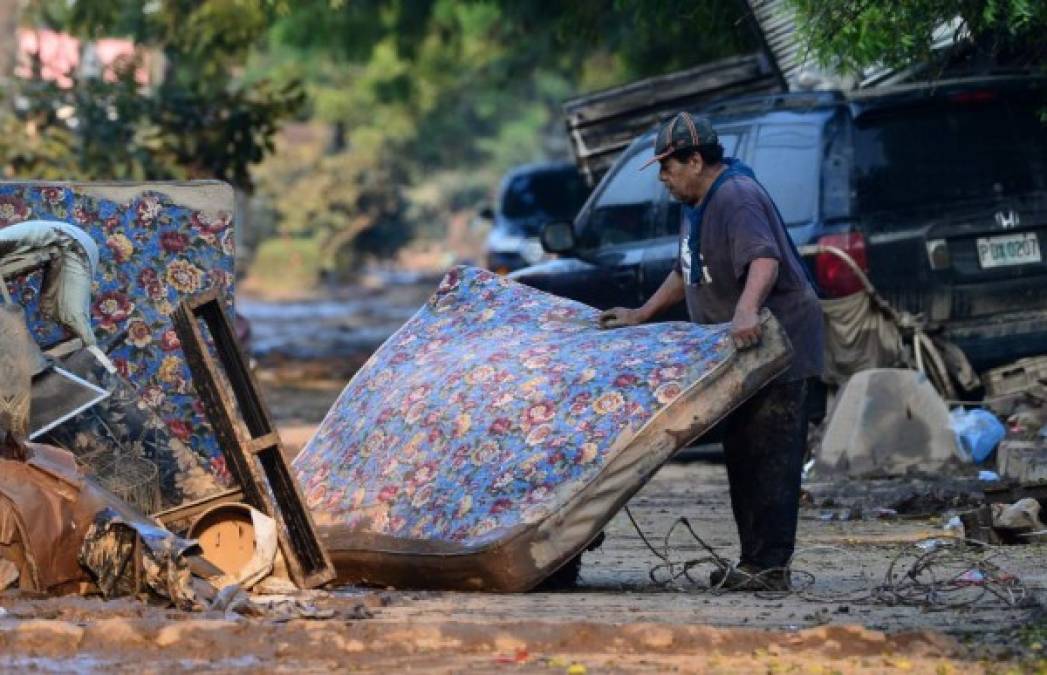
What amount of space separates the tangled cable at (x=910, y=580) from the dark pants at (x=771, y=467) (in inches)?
4.2

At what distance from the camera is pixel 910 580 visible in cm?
831

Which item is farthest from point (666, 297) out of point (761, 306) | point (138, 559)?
point (138, 559)

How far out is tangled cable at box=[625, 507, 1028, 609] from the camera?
7602mm

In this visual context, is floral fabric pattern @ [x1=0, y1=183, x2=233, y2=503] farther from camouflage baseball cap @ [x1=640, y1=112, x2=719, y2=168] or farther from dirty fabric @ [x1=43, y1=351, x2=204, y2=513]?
camouflage baseball cap @ [x1=640, y1=112, x2=719, y2=168]

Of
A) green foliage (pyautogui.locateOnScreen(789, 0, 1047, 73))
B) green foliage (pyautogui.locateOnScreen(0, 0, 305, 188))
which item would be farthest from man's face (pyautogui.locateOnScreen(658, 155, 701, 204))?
Result: green foliage (pyautogui.locateOnScreen(0, 0, 305, 188))

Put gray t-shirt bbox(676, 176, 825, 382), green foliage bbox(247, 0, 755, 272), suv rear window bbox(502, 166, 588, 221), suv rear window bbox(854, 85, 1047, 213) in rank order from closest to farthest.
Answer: gray t-shirt bbox(676, 176, 825, 382), suv rear window bbox(854, 85, 1047, 213), green foliage bbox(247, 0, 755, 272), suv rear window bbox(502, 166, 588, 221)

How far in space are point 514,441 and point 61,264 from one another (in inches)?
86.1

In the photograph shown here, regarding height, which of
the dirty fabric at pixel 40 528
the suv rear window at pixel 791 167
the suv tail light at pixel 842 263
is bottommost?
the dirty fabric at pixel 40 528

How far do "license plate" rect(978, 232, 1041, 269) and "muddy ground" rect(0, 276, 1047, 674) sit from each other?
3100 mm

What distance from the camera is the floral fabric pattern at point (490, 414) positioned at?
7781 millimetres

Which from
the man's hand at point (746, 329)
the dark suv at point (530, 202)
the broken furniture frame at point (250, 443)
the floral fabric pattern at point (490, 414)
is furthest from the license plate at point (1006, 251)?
the dark suv at point (530, 202)

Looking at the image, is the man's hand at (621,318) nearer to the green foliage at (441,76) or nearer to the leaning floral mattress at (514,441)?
the leaning floral mattress at (514,441)

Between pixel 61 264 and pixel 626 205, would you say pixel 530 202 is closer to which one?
pixel 626 205

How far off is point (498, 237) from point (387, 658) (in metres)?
19.5
